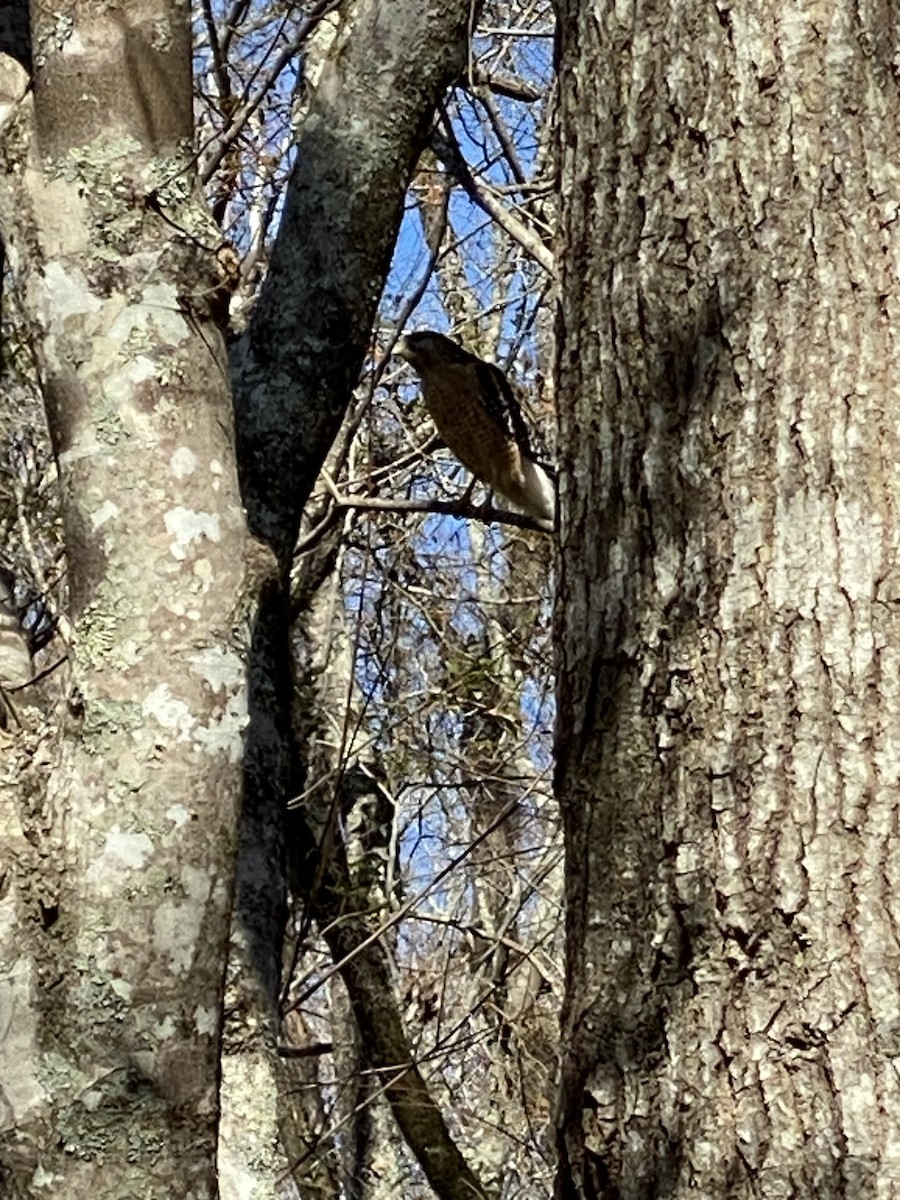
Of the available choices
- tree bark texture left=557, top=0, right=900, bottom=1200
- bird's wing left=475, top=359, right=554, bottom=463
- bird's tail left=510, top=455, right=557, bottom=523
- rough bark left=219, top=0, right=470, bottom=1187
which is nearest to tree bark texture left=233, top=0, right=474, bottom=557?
rough bark left=219, top=0, right=470, bottom=1187

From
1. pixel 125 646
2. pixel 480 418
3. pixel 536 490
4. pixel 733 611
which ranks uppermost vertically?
pixel 480 418

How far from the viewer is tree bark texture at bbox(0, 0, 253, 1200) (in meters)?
1.98

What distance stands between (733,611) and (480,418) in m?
3.82

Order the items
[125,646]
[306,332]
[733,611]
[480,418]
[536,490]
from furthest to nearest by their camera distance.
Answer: [536,490]
[480,418]
[306,332]
[125,646]
[733,611]

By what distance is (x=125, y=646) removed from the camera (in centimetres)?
210

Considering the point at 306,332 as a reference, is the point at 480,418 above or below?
above

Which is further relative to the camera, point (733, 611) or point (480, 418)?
point (480, 418)

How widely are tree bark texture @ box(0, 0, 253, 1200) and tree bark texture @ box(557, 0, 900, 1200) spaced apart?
539 millimetres

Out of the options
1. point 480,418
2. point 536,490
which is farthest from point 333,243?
point 536,490

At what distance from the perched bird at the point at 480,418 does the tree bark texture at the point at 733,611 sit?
3476 millimetres

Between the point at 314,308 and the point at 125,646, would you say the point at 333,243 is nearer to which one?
the point at 314,308

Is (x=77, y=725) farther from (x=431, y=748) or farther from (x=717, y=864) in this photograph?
(x=431, y=748)

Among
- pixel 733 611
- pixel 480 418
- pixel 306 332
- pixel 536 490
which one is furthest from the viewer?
pixel 536 490

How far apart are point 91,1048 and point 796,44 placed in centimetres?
134
